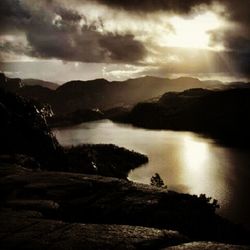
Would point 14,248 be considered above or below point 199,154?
above

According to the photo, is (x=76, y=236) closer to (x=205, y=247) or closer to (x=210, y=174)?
(x=205, y=247)

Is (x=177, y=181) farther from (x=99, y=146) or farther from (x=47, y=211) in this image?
(x=47, y=211)

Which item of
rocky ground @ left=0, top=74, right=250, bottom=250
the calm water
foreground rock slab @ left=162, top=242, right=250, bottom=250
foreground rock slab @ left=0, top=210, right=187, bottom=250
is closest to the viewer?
foreground rock slab @ left=162, top=242, right=250, bottom=250

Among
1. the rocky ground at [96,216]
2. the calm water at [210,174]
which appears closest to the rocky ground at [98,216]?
the rocky ground at [96,216]

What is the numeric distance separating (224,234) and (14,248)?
1289 cm

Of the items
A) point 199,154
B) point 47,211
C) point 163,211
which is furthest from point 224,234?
point 199,154

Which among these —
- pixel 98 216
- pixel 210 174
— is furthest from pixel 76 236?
pixel 210 174

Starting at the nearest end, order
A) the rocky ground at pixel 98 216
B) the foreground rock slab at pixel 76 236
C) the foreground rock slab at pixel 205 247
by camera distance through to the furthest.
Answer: the foreground rock slab at pixel 205 247, the foreground rock slab at pixel 76 236, the rocky ground at pixel 98 216

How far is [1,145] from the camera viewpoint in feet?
252

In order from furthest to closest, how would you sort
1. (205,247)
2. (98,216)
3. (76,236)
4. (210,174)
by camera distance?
(210,174)
(98,216)
(76,236)
(205,247)

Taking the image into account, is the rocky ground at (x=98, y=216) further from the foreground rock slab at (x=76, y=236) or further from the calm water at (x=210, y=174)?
the calm water at (x=210, y=174)

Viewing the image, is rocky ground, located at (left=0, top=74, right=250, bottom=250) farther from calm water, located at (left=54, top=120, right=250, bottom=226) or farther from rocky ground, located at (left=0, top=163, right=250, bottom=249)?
calm water, located at (left=54, top=120, right=250, bottom=226)

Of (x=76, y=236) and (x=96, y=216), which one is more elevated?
(x=76, y=236)

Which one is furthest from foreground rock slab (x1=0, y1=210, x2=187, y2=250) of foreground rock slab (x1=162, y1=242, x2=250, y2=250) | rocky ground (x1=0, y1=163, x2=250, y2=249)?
foreground rock slab (x1=162, y1=242, x2=250, y2=250)
